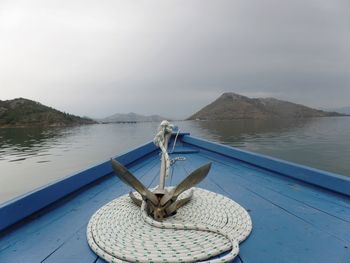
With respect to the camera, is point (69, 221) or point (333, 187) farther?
point (333, 187)

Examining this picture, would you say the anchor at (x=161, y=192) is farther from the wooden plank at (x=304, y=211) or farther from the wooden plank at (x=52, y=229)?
the wooden plank at (x=304, y=211)

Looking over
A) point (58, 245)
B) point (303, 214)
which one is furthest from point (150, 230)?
point (303, 214)

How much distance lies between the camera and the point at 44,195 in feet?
6.49

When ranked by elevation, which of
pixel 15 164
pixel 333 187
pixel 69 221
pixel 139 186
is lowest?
pixel 15 164

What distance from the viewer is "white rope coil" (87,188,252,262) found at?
126 cm

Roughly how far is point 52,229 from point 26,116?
88523mm

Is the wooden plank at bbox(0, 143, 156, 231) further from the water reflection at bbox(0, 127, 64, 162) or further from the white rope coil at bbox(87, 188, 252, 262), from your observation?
the water reflection at bbox(0, 127, 64, 162)

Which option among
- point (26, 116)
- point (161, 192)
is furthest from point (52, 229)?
point (26, 116)

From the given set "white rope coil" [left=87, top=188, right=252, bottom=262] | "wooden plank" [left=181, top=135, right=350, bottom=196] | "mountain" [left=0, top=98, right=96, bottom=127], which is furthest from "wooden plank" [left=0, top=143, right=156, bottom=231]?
"mountain" [left=0, top=98, right=96, bottom=127]

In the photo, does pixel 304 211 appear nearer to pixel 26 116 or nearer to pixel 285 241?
pixel 285 241

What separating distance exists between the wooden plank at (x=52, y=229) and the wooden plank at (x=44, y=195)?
9 cm

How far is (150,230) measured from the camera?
1.54 meters

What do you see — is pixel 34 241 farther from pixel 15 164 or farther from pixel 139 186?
pixel 15 164

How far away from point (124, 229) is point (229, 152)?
2679 millimetres
